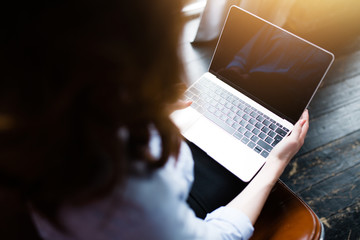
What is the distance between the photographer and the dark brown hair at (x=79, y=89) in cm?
31

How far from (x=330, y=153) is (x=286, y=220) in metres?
0.92

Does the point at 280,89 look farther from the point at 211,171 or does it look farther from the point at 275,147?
the point at 211,171

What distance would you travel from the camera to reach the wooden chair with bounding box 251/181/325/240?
0.63 metres

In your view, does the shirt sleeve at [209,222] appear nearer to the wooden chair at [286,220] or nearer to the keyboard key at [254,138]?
the wooden chair at [286,220]

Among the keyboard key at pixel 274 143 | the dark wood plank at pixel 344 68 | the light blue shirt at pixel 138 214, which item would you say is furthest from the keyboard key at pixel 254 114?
the dark wood plank at pixel 344 68

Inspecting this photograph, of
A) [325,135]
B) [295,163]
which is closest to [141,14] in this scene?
[295,163]

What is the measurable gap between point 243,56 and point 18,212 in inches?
29.3

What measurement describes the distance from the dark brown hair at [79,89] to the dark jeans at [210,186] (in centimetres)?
46

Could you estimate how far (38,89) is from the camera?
33 centimetres

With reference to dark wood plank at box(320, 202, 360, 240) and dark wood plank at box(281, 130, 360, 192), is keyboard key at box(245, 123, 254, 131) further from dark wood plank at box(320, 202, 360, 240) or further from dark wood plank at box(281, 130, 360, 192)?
dark wood plank at box(320, 202, 360, 240)

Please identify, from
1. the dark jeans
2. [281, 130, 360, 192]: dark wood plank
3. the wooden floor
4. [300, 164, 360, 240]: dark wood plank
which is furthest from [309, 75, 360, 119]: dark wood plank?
the dark jeans

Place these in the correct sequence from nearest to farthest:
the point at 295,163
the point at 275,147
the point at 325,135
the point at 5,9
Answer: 1. the point at 5,9
2. the point at 275,147
3. the point at 295,163
4. the point at 325,135

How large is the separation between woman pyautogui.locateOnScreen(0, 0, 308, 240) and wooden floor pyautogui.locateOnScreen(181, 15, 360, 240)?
28.8 inches

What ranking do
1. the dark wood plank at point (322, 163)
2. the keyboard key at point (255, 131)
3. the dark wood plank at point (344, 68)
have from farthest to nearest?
the dark wood plank at point (344, 68) < the dark wood plank at point (322, 163) < the keyboard key at point (255, 131)
